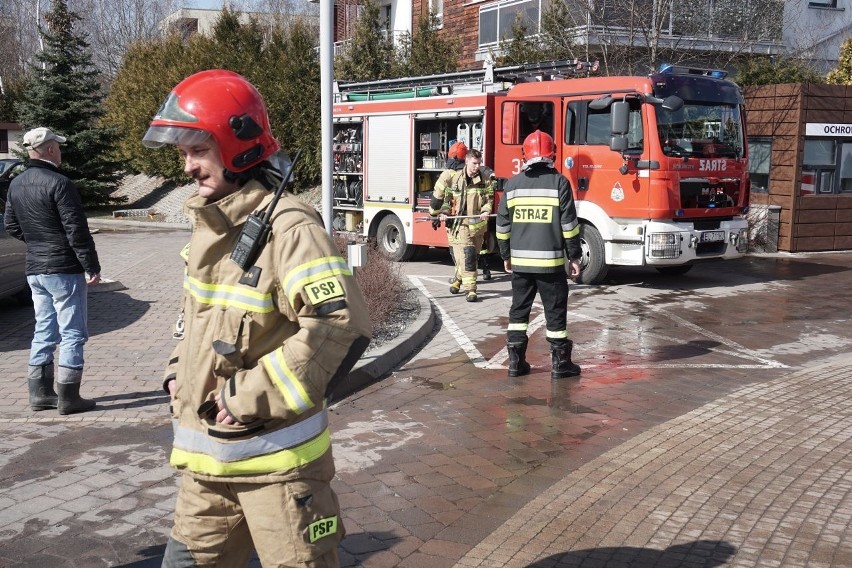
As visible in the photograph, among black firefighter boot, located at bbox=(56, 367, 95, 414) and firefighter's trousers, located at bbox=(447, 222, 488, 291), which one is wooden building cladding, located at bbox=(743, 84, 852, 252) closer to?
firefighter's trousers, located at bbox=(447, 222, 488, 291)

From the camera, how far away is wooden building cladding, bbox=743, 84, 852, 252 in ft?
55.4

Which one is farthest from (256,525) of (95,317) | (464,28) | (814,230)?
(464,28)

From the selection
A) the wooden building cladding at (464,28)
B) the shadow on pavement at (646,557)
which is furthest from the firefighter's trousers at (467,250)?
the wooden building cladding at (464,28)

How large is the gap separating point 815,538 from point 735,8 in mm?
18488

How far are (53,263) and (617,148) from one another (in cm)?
773

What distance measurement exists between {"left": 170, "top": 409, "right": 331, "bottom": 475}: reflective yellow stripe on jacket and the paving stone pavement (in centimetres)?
173

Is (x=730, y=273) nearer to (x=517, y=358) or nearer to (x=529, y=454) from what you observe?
(x=517, y=358)

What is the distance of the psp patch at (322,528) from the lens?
102 inches

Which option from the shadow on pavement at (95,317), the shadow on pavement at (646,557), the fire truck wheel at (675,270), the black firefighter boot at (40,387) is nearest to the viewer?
the shadow on pavement at (646,557)

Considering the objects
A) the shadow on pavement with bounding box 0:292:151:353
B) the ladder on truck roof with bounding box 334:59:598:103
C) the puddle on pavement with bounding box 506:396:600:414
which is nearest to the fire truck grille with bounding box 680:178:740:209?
the ladder on truck roof with bounding box 334:59:598:103

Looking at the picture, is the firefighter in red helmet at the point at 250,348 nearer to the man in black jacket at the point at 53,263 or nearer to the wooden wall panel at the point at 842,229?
the man in black jacket at the point at 53,263

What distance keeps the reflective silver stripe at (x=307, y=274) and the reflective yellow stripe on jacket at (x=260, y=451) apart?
1.29ft

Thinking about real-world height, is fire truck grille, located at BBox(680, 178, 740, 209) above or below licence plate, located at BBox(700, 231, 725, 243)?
above

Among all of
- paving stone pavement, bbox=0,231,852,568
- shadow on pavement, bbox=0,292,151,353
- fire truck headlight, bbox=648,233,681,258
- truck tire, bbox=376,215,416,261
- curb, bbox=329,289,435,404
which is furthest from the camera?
truck tire, bbox=376,215,416,261
